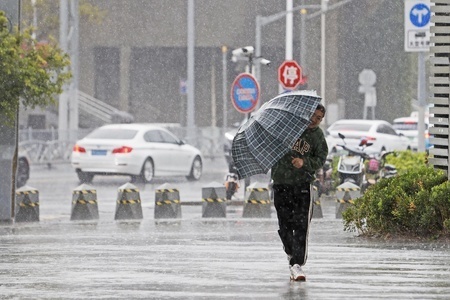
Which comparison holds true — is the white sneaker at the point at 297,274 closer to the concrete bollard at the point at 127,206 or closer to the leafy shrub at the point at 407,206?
the leafy shrub at the point at 407,206

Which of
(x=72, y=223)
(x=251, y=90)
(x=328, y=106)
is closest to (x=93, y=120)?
(x=328, y=106)

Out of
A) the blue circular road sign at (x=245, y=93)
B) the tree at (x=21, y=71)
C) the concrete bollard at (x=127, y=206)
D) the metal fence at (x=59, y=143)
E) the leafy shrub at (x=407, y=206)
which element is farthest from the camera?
the metal fence at (x=59, y=143)

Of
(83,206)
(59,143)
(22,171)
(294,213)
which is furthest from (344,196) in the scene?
(59,143)

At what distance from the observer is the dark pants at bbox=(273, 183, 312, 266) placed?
42.7 ft

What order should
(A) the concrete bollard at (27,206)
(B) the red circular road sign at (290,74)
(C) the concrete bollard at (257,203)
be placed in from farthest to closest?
(B) the red circular road sign at (290,74) < (C) the concrete bollard at (257,203) < (A) the concrete bollard at (27,206)

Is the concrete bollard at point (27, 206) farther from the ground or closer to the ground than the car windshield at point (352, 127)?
closer to the ground

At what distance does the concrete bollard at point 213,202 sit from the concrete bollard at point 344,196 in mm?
1887

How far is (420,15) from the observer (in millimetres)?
27734

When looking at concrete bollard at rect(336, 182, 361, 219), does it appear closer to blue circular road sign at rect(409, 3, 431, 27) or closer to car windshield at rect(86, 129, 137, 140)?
blue circular road sign at rect(409, 3, 431, 27)

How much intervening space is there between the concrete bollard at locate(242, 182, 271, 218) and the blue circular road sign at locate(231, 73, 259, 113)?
649 centimetres

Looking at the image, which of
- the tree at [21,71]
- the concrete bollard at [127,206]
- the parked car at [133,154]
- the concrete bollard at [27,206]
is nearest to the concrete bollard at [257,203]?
the concrete bollard at [127,206]

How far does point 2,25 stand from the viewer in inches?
907

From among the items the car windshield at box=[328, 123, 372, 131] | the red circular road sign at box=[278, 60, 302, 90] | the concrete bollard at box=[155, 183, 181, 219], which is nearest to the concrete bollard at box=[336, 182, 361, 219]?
the concrete bollard at box=[155, 183, 181, 219]

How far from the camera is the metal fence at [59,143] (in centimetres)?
4938
